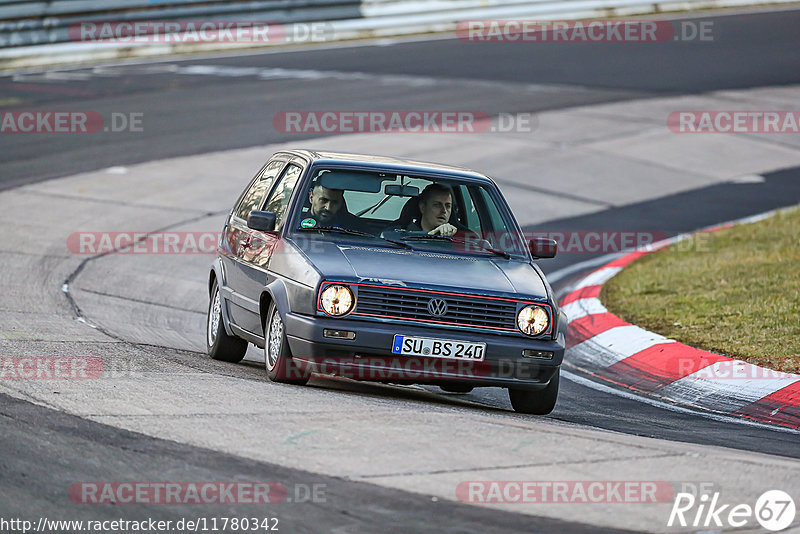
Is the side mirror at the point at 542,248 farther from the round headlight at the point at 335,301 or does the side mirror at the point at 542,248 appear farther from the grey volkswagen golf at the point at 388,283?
the round headlight at the point at 335,301

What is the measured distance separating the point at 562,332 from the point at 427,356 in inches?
38.8

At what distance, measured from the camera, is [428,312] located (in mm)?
7488

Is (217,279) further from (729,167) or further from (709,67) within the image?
(709,67)

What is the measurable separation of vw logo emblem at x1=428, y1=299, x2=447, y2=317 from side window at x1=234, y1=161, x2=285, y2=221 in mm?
2246

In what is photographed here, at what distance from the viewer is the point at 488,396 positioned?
9.11m

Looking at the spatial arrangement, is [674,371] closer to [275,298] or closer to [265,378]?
[265,378]

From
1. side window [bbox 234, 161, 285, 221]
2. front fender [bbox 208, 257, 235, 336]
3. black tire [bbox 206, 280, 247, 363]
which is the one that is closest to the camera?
front fender [bbox 208, 257, 235, 336]

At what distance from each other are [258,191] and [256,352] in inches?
62.8

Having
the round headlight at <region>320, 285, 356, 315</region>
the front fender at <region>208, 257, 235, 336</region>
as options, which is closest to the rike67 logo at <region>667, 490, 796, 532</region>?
the round headlight at <region>320, 285, 356, 315</region>

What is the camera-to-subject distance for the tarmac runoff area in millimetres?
5754

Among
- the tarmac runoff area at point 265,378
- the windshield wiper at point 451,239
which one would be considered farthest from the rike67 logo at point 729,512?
the windshield wiper at point 451,239

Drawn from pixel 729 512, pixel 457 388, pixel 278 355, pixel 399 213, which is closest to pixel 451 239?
pixel 399 213

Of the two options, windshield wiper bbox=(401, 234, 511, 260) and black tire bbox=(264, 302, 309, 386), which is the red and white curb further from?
black tire bbox=(264, 302, 309, 386)

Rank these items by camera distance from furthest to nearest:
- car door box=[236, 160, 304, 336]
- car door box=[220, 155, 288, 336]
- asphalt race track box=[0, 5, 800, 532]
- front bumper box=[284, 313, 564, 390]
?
car door box=[220, 155, 288, 336]
car door box=[236, 160, 304, 336]
front bumper box=[284, 313, 564, 390]
asphalt race track box=[0, 5, 800, 532]
